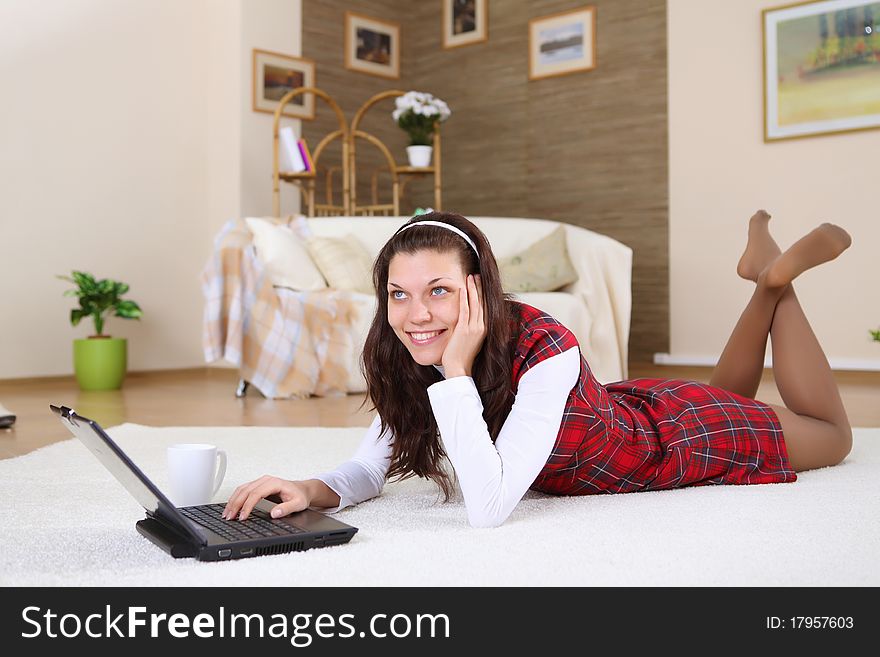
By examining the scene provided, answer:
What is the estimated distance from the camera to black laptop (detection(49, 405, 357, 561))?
1252 millimetres

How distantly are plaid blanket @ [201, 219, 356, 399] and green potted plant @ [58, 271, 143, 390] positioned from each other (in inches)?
33.2

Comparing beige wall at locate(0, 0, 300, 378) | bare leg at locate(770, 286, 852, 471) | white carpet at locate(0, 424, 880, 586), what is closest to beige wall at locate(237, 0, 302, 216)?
beige wall at locate(0, 0, 300, 378)

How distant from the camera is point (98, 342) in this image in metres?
4.75

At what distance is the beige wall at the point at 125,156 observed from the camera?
16.1ft

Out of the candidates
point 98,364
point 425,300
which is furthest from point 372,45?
point 425,300

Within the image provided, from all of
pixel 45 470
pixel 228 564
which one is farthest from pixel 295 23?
pixel 228 564

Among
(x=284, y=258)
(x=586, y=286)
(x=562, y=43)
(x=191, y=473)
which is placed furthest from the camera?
(x=562, y=43)

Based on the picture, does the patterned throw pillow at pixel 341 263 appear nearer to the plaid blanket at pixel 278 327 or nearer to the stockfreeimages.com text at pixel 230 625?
the plaid blanket at pixel 278 327

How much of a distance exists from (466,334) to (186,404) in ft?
8.93

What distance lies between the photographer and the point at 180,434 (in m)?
2.88

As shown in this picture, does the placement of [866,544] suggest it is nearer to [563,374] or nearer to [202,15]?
[563,374]

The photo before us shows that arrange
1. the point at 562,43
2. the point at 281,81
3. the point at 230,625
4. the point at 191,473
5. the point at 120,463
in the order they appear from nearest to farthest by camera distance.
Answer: the point at 230,625 < the point at 120,463 < the point at 191,473 < the point at 281,81 < the point at 562,43

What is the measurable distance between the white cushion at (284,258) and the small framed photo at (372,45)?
2238 millimetres

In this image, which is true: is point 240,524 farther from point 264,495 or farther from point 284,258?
point 284,258
